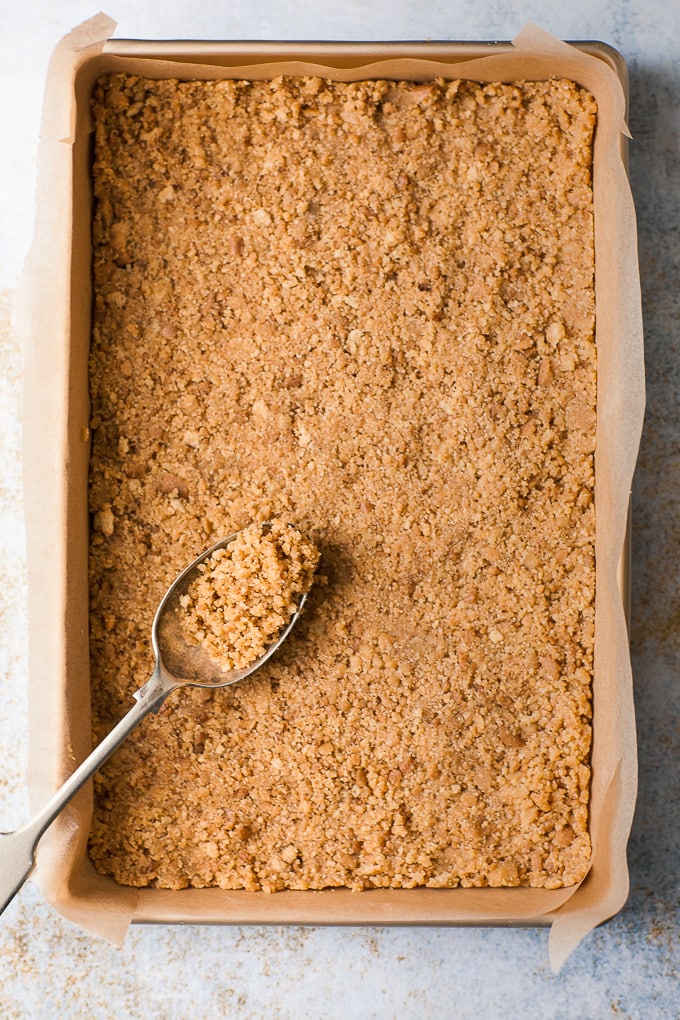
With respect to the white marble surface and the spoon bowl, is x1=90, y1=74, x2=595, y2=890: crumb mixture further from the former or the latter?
the white marble surface

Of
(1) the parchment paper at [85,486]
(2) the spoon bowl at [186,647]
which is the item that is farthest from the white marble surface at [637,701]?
(2) the spoon bowl at [186,647]

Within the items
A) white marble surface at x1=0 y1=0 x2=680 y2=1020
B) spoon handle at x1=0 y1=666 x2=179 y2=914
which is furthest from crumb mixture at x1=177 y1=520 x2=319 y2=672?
white marble surface at x1=0 y1=0 x2=680 y2=1020

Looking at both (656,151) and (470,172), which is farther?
(656,151)

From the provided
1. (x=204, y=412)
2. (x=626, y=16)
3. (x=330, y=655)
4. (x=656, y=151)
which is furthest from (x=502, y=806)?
(x=626, y=16)

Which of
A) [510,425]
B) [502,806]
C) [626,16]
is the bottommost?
[502,806]

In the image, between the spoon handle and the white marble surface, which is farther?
the white marble surface

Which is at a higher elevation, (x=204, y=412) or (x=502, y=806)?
(x=204, y=412)

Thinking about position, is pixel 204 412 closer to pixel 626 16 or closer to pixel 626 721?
pixel 626 721
